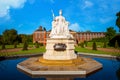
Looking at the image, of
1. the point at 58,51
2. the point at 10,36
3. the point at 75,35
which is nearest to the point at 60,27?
the point at 58,51

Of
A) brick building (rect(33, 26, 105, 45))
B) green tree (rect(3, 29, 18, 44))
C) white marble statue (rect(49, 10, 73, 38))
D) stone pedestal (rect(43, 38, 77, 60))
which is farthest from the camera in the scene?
brick building (rect(33, 26, 105, 45))

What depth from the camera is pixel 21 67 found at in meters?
15.8

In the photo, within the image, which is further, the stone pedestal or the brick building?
the brick building

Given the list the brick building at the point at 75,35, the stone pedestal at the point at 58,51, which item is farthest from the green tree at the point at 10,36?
the stone pedestal at the point at 58,51

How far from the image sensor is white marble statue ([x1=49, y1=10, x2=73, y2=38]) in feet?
59.7

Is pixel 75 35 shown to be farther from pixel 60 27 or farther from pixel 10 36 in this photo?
pixel 60 27

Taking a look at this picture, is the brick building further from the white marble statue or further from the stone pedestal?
the stone pedestal

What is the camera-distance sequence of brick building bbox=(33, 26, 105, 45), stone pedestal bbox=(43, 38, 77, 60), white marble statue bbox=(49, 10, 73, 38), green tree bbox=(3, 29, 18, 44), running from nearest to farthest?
stone pedestal bbox=(43, 38, 77, 60) < white marble statue bbox=(49, 10, 73, 38) < green tree bbox=(3, 29, 18, 44) < brick building bbox=(33, 26, 105, 45)

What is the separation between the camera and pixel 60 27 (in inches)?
725

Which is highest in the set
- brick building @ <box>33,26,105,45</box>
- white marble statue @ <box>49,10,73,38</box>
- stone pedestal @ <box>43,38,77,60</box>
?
brick building @ <box>33,26,105,45</box>

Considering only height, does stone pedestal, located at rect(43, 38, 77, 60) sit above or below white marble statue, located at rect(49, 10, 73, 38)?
below

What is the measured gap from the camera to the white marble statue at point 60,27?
18.2 metres

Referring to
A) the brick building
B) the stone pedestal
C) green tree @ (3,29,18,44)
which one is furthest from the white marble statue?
the brick building

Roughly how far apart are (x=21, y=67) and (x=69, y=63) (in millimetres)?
4328
